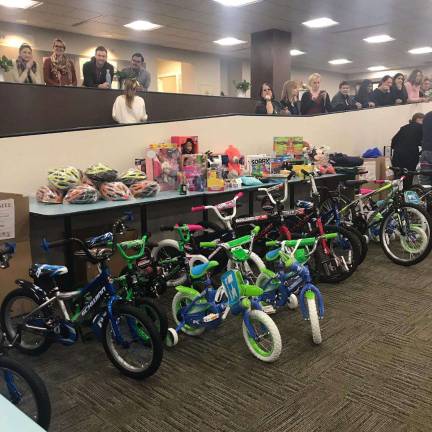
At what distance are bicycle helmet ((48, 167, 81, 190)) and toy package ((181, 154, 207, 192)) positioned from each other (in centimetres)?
100

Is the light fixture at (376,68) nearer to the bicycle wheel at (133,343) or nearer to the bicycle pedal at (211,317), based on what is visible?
the bicycle pedal at (211,317)

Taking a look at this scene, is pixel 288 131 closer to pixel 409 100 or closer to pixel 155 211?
pixel 155 211

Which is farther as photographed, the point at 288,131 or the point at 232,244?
the point at 288,131

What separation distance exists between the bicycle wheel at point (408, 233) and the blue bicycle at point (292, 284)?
1.50 m

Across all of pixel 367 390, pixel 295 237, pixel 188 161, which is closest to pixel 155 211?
pixel 188 161

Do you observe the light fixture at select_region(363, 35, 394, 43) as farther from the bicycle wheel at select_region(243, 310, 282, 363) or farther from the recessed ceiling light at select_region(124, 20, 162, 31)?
the bicycle wheel at select_region(243, 310, 282, 363)

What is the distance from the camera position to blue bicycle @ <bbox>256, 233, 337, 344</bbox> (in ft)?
8.81

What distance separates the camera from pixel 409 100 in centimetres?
711

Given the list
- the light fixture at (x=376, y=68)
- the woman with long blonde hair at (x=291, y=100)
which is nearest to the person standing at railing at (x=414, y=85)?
the woman with long blonde hair at (x=291, y=100)

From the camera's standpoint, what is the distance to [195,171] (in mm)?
4141

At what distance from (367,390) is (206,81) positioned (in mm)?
10898

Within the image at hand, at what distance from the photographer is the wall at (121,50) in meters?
8.73

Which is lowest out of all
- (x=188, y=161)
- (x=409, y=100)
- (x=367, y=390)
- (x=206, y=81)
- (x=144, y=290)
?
(x=367, y=390)

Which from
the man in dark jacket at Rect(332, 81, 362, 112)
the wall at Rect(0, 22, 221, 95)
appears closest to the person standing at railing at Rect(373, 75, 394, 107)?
the man in dark jacket at Rect(332, 81, 362, 112)
